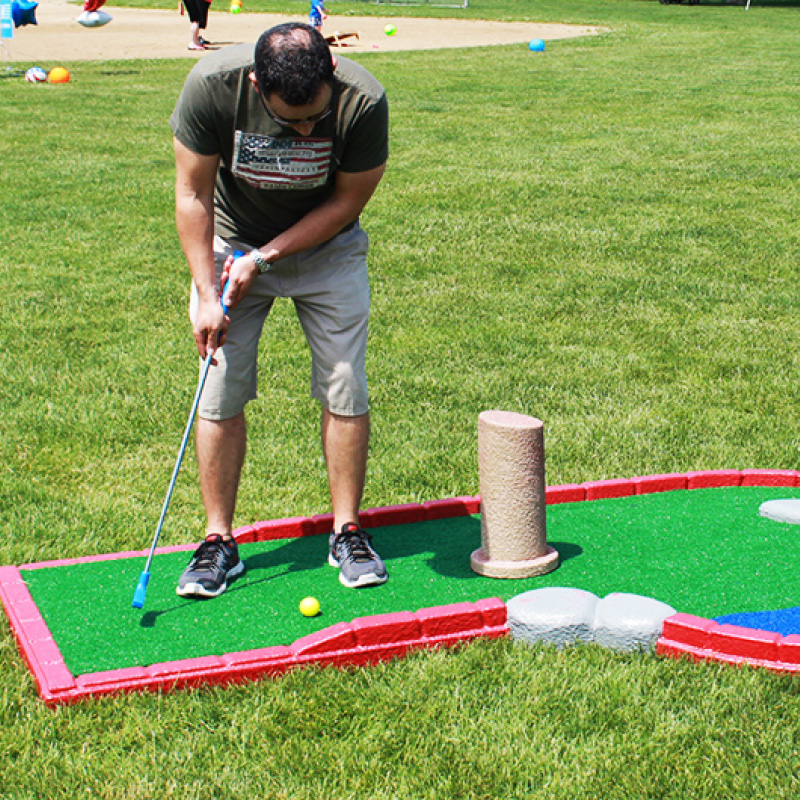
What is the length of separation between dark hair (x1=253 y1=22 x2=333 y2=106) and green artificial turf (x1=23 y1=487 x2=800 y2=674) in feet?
5.67

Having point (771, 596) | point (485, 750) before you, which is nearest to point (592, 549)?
point (771, 596)

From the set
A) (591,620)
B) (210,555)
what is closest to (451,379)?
(210,555)

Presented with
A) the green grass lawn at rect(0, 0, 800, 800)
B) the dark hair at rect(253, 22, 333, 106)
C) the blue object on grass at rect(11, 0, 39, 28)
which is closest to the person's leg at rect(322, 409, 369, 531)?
the green grass lawn at rect(0, 0, 800, 800)

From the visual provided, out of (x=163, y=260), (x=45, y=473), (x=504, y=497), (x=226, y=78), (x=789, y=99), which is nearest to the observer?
(x=226, y=78)

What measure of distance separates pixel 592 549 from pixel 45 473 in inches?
101

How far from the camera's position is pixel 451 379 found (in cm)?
639

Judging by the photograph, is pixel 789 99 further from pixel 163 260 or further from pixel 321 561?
pixel 321 561

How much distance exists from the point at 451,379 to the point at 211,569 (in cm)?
Result: 265

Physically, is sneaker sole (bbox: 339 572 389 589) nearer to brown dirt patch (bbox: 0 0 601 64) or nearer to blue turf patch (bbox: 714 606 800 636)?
blue turf patch (bbox: 714 606 800 636)

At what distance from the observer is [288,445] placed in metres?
5.58

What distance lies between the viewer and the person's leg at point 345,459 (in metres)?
4.16

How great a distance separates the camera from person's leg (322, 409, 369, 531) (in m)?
4.16

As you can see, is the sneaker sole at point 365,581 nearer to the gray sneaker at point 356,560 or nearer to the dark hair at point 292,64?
the gray sneaker at point 356,560

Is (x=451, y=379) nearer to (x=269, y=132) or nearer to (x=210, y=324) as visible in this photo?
Answer: (x=210, y=324)
